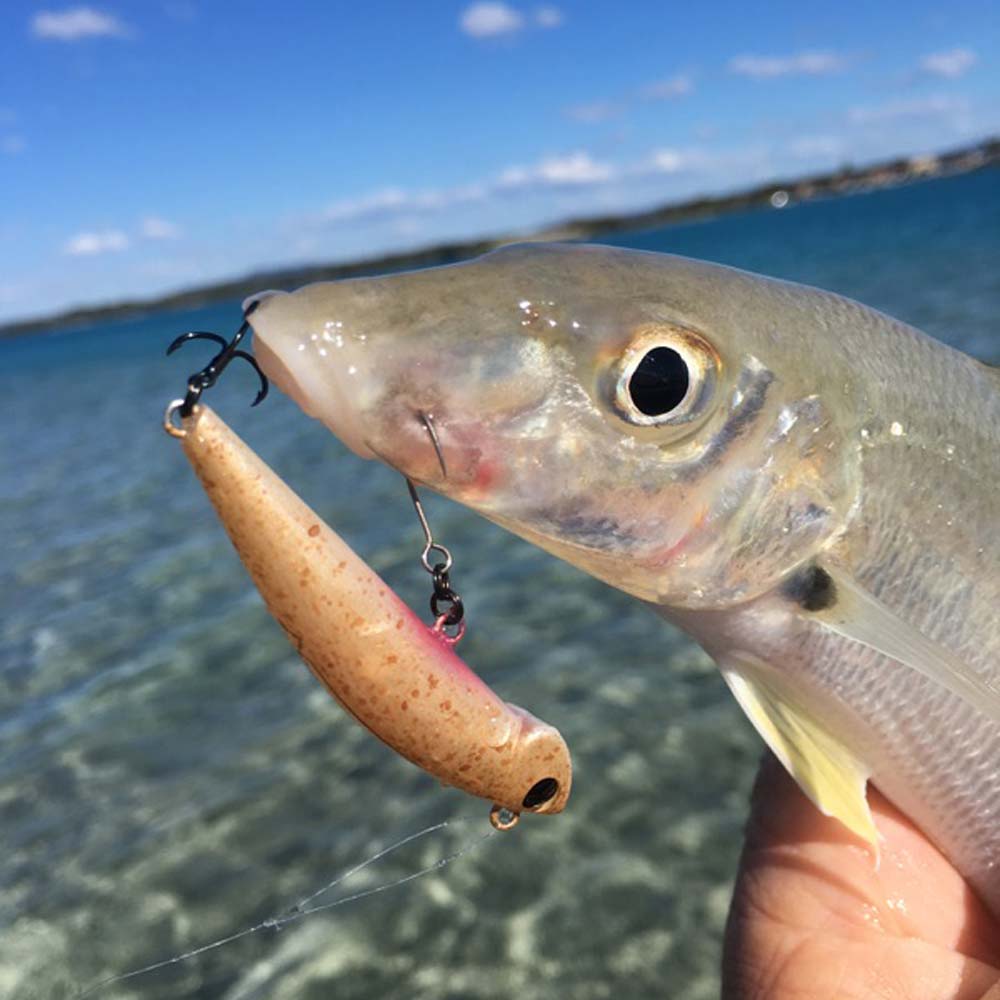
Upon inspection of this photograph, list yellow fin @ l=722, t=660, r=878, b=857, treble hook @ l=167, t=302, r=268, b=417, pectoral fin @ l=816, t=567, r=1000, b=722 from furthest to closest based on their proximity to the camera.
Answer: yellow fin @ l=722, t=660, r=878, b=857, pectoral fin @ l=816, t=567, r=1000, b=722, treble hook @ l=167, t=302, r=268, b=417

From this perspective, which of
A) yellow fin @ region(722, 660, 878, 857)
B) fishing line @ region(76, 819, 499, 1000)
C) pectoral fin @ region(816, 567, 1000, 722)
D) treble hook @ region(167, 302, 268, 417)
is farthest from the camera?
fishing line @ region(76, 819, 499, 1000)

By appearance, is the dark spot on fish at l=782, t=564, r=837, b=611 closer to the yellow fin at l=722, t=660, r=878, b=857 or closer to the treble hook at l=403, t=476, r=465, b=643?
the yellow fin at l=722, t=660, r=878, b=857

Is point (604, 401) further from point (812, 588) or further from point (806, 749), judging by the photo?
point (806, 749)

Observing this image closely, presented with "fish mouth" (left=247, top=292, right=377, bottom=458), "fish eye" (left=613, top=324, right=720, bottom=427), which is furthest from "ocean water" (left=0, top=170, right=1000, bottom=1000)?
"fish mouth" (left=247, top=292, right=377, bottom=458)

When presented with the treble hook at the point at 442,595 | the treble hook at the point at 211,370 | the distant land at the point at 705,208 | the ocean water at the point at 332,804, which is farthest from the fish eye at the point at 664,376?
the distant land at the point at 705,208

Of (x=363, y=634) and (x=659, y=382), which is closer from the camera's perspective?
(x=363, y=634)

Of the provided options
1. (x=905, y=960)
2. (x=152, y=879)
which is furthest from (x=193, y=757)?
(x=905, y=960)

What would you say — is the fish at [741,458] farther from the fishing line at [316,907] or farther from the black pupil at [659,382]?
the fishing line at [316,907]

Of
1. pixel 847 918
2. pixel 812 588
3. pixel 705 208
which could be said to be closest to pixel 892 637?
pixel 812 588
